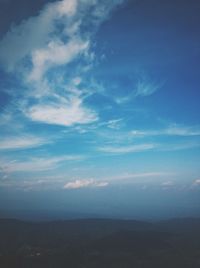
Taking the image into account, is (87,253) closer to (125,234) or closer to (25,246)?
(25,246)

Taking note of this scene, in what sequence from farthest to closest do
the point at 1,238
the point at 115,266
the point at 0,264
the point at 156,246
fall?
the point at 1,238 → the point at 156,246 → the point at 115,266 → the point at 0,264

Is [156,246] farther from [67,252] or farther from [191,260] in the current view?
[67,252]

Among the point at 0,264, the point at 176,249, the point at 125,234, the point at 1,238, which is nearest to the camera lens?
the point at 0,264

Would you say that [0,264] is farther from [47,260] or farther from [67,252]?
[67,252]

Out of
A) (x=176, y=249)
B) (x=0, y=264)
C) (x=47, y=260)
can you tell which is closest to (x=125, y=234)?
(x=176, y=249)

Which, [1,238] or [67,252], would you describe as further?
[1,238]

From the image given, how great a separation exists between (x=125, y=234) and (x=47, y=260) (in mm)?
76588

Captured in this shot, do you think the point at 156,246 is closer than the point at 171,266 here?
No

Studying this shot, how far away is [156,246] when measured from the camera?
161125mm

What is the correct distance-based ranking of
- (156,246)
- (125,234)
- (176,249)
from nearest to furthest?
(176,249) < (156,246) < (125,234)

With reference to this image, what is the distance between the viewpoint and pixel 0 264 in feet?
368

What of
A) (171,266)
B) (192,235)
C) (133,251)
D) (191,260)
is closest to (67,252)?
(133,251)

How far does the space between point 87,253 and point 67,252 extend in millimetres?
10614

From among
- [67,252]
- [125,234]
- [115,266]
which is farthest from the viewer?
[125,234]
